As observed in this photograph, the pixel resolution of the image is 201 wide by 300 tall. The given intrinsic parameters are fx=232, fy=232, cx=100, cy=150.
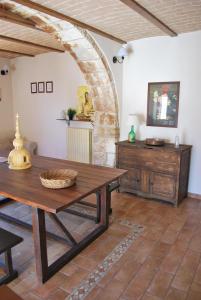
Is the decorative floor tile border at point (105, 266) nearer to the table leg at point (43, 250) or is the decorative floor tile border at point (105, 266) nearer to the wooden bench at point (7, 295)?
the table leg at point (43, 250)

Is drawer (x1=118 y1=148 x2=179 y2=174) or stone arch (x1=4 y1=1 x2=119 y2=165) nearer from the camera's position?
stone arch (x1=4 y1=1 x2=119 y2=165)

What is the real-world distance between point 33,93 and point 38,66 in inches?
25.0

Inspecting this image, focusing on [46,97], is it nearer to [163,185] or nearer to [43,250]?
[163,185]

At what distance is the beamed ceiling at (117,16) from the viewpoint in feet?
7.91

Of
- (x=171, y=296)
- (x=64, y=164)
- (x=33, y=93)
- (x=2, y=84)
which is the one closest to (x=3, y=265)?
(x=64, y=164)

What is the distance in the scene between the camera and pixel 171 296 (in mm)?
1780

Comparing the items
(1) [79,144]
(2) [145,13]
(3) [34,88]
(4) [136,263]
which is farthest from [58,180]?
(3) [34,88]

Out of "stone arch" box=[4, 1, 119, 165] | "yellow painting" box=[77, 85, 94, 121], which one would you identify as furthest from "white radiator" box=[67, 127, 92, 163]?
"stone arch" box=[4, 1, 119, 165]

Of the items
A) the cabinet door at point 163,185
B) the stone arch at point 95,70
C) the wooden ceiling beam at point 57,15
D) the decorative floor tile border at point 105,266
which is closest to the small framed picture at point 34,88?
the stone arch at point 95,70

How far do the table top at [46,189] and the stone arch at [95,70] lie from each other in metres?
1.51

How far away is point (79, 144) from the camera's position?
4859 mm

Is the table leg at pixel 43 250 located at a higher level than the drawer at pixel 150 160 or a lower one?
lower

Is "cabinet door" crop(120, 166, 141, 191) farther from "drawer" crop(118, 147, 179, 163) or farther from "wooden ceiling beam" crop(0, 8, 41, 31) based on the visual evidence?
"wooden ceiling beam" crop(0, 8, 41, 31)

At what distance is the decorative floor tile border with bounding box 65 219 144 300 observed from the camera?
181 centimetres
